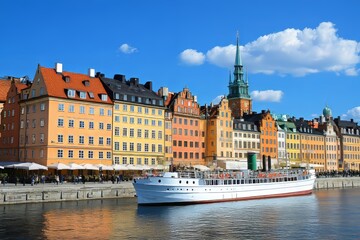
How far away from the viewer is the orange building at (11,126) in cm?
9438

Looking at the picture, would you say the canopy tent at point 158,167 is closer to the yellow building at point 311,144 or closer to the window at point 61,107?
the window at point 61,107

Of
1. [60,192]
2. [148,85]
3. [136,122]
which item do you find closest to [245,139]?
[148,85]

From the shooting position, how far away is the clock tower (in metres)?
166

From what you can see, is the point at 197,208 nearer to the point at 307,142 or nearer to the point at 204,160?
the point at 204,160

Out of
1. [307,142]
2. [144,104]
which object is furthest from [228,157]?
[307,142]

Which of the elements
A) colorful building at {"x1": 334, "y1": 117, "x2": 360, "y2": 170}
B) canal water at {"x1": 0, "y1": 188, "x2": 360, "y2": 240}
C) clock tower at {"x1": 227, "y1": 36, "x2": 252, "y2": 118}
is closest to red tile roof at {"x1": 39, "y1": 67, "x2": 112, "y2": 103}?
canal water at {"x1": 0, "y1": 188, "x2": 360, "y2": 240}

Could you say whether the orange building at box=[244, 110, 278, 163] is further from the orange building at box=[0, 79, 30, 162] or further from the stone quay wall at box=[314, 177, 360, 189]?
the orange building at box=[0, 79, 30, 162]

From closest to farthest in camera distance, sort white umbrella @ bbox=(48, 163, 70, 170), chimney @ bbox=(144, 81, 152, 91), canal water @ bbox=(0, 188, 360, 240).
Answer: canal water @ bbox=(0, 188, 360, 240) < white umbrella @ bbox=(48, 163, 70, 170) < chimney @ bbox=(144, 81, 152, 91)

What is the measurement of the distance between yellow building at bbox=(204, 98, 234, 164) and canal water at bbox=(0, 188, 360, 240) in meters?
52.9

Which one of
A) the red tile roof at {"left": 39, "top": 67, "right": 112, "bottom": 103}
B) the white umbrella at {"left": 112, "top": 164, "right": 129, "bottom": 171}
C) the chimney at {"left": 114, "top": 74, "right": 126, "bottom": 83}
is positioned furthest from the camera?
the chimney at {"left": 114, "top": 74, "right": 126, "bottom": 83}

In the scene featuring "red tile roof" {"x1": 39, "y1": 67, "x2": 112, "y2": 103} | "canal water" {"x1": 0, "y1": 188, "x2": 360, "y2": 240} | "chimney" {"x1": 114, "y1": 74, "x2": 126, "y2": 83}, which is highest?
"chimney" {"x1": 114, "y1": 74, "x2": 126, "y2": 83}

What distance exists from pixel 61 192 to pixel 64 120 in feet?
70.0

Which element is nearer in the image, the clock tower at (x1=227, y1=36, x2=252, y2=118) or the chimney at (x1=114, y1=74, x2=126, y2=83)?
the chimney at (x1=114, y1=74, x2=126, y2=83)

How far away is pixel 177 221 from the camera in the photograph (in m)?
50.2
